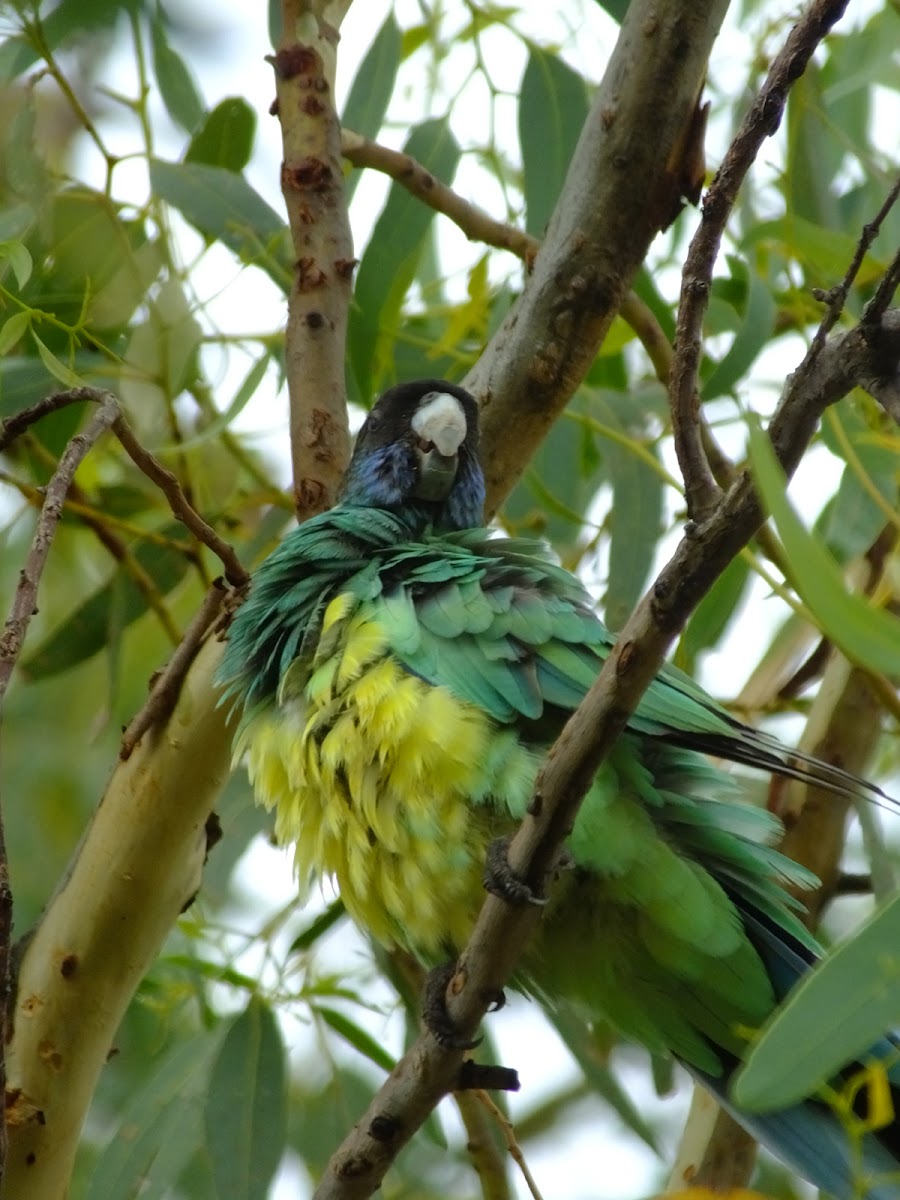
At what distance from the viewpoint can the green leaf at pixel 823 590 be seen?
89 cm

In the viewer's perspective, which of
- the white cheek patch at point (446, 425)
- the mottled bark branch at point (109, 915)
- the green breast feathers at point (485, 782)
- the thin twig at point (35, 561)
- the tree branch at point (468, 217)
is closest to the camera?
the thin twig at point (35, 561)

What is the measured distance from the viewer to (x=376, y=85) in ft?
8.14

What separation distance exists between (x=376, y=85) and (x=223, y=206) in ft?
1.46

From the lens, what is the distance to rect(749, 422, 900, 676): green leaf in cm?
89

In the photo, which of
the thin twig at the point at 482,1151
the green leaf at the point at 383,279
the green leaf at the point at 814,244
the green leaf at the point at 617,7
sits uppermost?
the green leaf at the point at 617,7

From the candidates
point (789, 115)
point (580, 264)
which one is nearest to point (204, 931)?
point (580, 264)

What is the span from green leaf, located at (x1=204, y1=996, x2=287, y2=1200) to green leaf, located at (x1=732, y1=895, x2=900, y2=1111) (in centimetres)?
121

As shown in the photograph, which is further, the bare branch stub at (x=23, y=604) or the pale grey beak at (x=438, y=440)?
the pale grey beak at (x=438, y=440)

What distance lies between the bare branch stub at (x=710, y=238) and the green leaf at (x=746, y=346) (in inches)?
33.3

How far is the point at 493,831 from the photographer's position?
1.68 meters

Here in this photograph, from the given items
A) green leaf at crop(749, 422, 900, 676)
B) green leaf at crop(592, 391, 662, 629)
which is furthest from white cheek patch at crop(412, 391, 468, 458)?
green leaf at crop(749, 422, 900, 676)

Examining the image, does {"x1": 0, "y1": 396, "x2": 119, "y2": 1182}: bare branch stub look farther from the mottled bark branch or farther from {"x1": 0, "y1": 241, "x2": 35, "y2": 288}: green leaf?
the mottled bark branch

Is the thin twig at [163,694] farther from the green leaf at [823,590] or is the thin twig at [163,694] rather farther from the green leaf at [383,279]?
the green leaf at [823,590]

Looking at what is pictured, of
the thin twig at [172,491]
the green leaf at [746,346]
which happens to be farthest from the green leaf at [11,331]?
the green leaf at [746,346]
